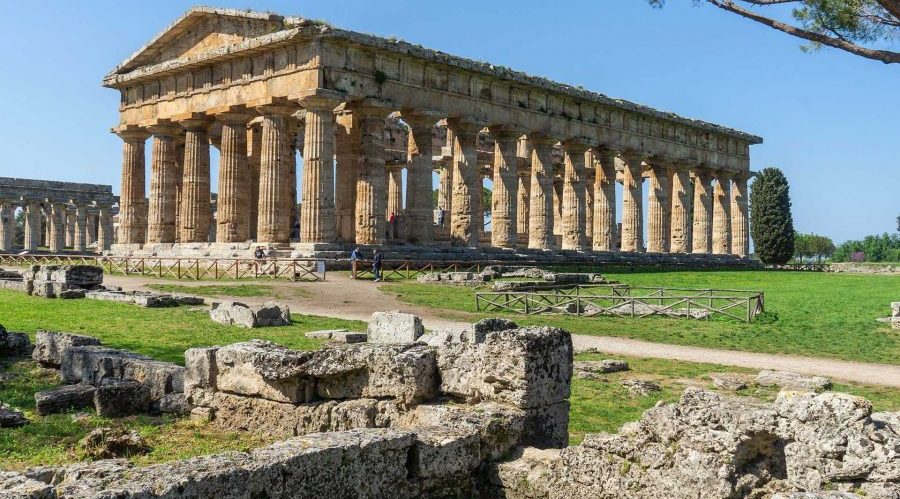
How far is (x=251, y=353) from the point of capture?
8078mm

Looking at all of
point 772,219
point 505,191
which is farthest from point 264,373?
point 772,219

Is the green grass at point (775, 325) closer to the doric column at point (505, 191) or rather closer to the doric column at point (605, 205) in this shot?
the doric column at point (505, 191)

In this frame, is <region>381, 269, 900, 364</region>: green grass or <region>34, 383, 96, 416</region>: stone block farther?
<region>381, 269, 900, 364</region>: green grass

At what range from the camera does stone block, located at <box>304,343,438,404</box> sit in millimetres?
7297

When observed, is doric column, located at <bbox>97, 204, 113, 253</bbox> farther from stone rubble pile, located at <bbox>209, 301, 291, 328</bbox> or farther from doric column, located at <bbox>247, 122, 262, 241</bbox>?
stone rubble pile, located at <bbox>209, 301, 291, 328</bbox>

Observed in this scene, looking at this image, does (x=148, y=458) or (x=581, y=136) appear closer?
(x=148, y=458)

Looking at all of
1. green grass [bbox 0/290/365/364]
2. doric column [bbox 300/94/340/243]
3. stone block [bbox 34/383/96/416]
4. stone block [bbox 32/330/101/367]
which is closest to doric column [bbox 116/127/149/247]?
doric column [bbox 300/94/340/243]

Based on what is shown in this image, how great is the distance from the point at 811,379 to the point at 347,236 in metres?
26.7

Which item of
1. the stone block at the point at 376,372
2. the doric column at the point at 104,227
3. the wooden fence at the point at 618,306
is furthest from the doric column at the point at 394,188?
the stone block at the point at 376,372

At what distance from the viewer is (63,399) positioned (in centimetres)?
867

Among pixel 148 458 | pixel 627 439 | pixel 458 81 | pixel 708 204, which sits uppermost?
pixel 458 81

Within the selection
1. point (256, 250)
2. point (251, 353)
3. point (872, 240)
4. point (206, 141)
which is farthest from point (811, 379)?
point (872, 240)

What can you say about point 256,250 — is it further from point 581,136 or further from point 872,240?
point 872,240

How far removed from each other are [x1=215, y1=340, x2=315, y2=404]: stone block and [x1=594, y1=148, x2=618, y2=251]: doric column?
39.8 meters
